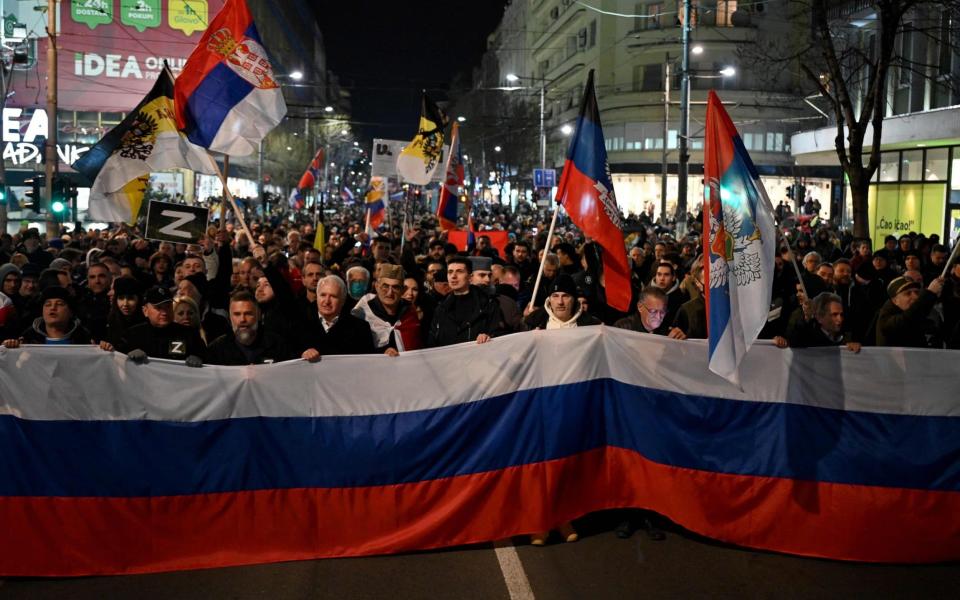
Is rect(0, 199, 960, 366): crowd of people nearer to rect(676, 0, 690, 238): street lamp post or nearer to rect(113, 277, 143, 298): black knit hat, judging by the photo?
rect(113, 277, 143, 298): black knit hat

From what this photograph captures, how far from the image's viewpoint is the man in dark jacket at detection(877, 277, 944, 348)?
7023mm

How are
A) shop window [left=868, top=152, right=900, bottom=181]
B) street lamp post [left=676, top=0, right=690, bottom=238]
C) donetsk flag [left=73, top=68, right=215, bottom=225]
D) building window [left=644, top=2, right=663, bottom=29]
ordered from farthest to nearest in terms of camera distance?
building window [left=644, top=2, right=663, bottom=29] < shop window [left=868, top=152, right=900, bottom=181] < street lamp post [left=676, top=0, right=690, bottom=238] < donetsk flag [left=73, top=68, right=215, bottom=225]

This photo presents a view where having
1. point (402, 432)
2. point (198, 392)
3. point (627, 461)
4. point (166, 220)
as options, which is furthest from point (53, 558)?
point (166, 220)

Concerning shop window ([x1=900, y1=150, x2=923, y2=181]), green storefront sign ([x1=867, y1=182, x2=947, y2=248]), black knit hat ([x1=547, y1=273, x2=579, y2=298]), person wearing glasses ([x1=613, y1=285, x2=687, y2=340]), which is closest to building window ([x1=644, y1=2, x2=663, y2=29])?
green storefront sign ([x1=867, y1=182, x2=947, y2=248])

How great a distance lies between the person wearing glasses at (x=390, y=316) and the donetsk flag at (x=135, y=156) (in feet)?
11.0

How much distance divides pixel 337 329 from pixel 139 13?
64.2m

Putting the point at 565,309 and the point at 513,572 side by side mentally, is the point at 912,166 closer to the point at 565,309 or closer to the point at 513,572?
the point at 565,309

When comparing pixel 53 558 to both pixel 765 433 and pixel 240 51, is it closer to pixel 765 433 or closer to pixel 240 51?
pixel 765 433

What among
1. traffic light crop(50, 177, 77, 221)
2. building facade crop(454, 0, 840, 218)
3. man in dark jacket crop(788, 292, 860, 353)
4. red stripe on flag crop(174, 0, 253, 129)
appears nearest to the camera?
man in dark jacket crop(788, 292, 860, 353)

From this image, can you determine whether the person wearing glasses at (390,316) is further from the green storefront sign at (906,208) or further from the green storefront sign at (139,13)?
the green storefront sign at (139,13)

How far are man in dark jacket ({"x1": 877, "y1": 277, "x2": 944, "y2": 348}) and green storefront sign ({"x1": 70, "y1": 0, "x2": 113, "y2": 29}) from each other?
6465 cm

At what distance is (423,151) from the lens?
621 inches

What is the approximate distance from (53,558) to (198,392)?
47.2 inches

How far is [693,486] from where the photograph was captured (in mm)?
6266
